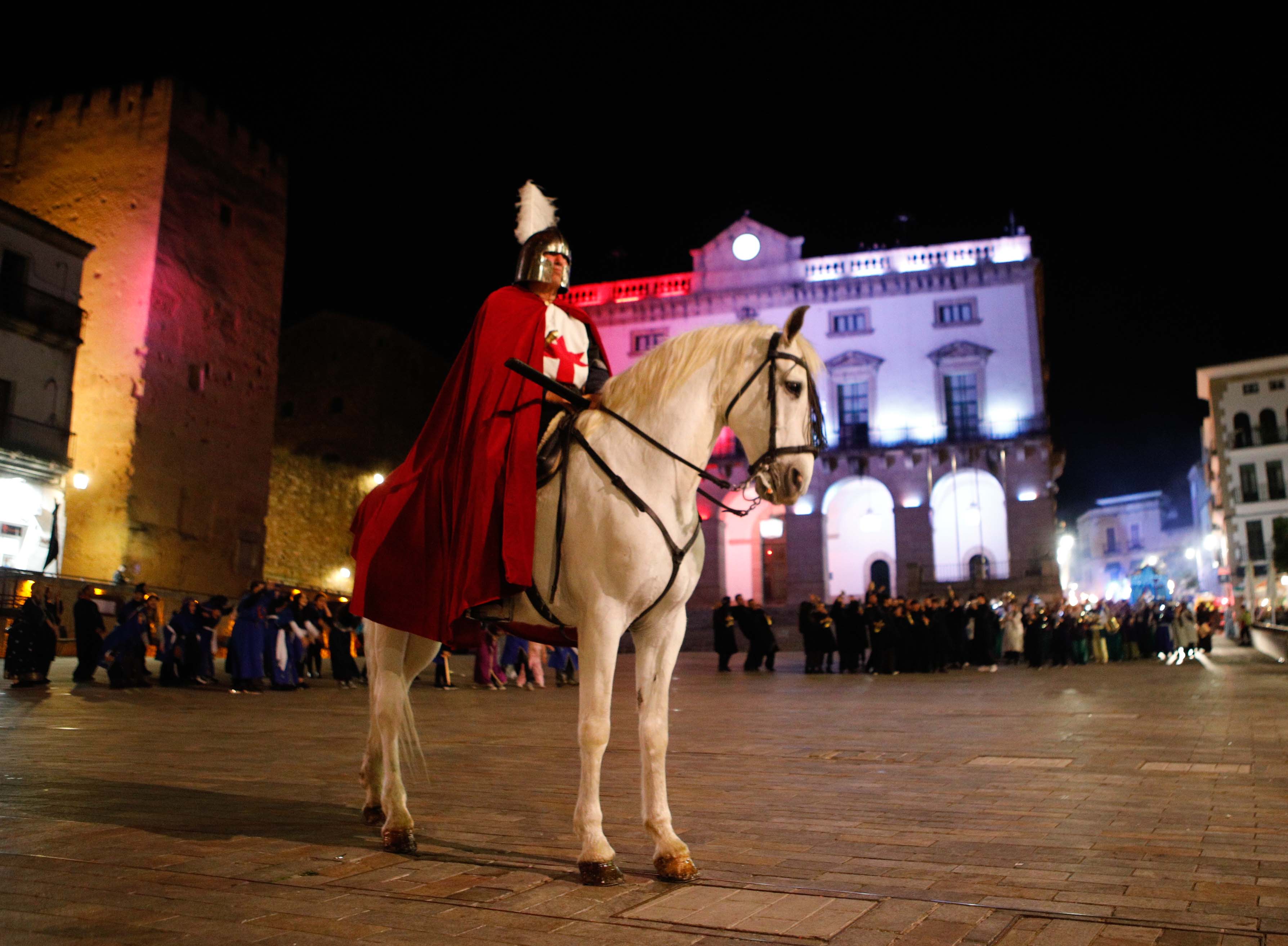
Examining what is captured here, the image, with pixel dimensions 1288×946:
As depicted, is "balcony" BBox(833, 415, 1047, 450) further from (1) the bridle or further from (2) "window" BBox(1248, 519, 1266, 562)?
(1) the bridle

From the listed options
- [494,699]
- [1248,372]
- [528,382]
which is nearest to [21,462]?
[494,699]

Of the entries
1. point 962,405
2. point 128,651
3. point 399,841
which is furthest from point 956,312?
point 399,841

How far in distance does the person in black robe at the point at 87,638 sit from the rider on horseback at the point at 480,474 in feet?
42.3

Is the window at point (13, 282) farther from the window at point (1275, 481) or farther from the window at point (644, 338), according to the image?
the window at point (1275, 481)

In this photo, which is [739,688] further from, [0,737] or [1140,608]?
[1140,608]

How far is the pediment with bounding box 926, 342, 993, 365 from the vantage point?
4312 cm

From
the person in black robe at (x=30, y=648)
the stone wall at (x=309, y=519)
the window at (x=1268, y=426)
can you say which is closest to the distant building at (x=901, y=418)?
the stone wall at (x=309, y=519)

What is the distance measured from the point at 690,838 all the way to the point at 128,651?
13354mm

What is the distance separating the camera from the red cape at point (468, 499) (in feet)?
13.8

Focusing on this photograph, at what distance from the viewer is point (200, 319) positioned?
3516 cm

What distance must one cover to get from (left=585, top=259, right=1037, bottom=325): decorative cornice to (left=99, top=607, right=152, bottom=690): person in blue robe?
29790mm

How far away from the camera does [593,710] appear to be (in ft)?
12.9

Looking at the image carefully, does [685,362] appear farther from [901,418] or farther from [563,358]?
[901,418]

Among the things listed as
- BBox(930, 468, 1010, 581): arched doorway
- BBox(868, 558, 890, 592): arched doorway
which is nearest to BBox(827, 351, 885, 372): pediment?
BBox(930, 468, 1010, 581): arched doorway
